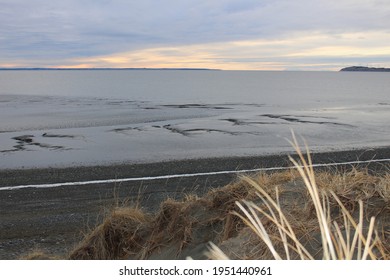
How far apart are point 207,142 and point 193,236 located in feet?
50.3

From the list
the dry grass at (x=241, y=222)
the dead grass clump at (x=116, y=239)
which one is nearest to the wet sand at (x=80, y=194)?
the dead grass clump at (x=116, y=239)

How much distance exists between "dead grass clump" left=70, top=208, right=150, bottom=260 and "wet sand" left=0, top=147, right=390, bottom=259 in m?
0.36

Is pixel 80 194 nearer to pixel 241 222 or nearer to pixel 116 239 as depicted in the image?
pixel 116 239

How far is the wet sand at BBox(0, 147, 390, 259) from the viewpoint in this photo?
7348 mm


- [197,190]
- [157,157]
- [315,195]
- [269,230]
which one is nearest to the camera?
[315,195]

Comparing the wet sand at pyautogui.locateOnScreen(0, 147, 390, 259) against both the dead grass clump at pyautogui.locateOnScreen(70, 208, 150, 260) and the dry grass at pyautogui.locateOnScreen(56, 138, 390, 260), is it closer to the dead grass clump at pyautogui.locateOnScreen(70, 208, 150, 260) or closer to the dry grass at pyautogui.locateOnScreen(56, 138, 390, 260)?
the dead grass clump at pyautogui.locateOnScreen(70, 208, 150, 260)

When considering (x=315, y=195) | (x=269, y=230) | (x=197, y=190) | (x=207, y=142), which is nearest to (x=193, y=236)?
(x=269, y=230)

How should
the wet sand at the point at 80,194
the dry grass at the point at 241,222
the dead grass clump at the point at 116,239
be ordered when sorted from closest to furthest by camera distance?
the dry grass at the point at 241,222, the dead grass clump at the point at 116,239, the wet sand at the point at 80,194

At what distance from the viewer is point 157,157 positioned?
53.8 ft

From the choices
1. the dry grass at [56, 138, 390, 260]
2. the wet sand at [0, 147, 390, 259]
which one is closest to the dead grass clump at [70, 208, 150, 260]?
the dry grass at [56, 138, 390, 260]

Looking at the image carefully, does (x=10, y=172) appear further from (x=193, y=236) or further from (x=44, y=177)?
(x=193, y=236)

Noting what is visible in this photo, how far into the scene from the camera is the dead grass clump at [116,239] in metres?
5.48

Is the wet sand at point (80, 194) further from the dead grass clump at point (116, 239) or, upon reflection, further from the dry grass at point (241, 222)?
the dry grass at point (241, 222)

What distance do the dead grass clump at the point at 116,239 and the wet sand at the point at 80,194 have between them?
0.36 m
